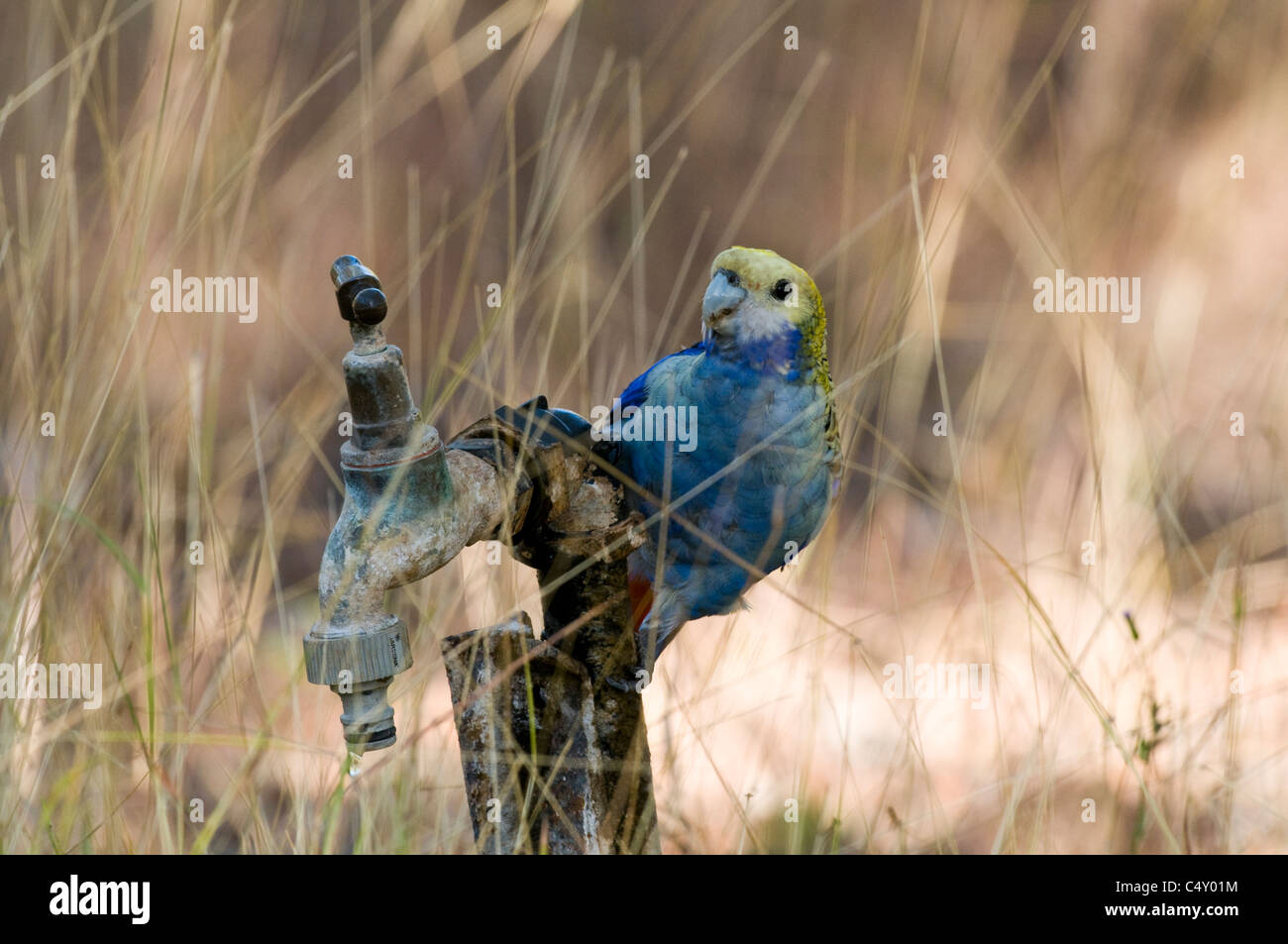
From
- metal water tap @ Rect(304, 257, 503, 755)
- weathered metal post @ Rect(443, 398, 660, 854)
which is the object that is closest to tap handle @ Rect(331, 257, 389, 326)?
metal water tap @ Rect(304, 257, 503, 755)

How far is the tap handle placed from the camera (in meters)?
1.38

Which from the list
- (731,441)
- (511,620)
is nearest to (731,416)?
(731,441)

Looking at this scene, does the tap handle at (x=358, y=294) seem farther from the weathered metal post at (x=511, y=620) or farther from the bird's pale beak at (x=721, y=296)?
the bird's pale beak at (x=721, y=296)

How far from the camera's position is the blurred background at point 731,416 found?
2.02 metres

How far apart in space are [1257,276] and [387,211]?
300cm

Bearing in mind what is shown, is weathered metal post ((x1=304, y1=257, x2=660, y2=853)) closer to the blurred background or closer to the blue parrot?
the blue parrot

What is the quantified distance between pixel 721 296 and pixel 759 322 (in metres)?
0.07

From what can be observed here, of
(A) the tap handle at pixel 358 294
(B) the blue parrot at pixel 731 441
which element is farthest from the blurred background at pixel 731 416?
(A) the tap handle at pixel 358 294

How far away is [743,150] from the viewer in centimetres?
434

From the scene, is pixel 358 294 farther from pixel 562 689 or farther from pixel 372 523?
pixel 562 689

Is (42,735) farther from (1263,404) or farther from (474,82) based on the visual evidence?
(474,82)

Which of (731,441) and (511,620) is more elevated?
(731,441)

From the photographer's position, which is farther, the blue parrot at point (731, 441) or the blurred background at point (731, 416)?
the blurred background at point (731, 416)

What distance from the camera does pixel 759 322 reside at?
174cm
